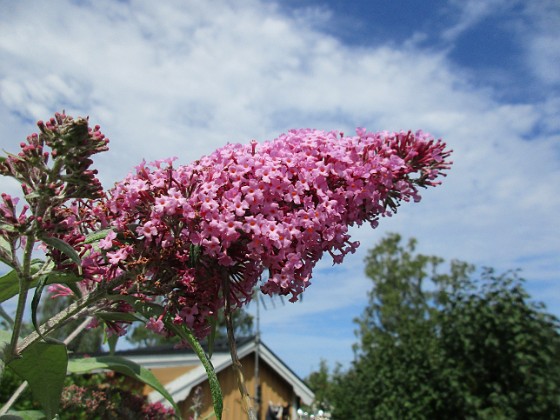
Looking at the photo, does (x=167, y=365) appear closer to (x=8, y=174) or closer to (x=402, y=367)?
(x=402, y=367)

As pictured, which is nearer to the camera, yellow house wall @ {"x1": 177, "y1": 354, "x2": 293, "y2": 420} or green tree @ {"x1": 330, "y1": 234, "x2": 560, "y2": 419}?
green tree @ {"x1": 330, "y1": 234, "x2": 560, "y2": 419}

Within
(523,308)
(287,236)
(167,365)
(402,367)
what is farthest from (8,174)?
(167,365)

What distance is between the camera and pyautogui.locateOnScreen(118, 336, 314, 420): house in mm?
11109

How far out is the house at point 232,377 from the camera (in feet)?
36.4

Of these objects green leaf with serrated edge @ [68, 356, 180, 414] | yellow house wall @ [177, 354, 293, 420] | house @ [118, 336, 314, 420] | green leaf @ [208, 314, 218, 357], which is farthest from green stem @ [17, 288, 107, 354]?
yellow house wall @ [177, 354, 293, 420]

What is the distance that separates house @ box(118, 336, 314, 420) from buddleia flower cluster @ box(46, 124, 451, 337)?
9.42 metres

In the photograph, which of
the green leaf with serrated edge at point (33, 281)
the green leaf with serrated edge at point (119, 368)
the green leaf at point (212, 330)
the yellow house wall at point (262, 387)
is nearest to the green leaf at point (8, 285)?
the green leaf with serrated edge at point (33, 281)

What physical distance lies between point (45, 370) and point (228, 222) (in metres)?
0.58

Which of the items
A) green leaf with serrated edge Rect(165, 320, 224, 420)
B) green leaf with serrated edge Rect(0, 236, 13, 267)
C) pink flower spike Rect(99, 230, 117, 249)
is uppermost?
pink flower spike Rect(99, 230, 117, 249)

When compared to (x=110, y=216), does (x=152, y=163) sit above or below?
above

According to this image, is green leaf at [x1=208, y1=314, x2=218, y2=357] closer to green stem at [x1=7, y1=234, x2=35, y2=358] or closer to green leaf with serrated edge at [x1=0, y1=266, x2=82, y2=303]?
green leaf with serrated edge at [x1=0, y1=266, x2=82, y2=303]

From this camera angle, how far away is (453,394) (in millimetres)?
6957

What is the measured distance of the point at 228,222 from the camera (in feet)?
4.24

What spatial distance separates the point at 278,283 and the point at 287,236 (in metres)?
0.14
